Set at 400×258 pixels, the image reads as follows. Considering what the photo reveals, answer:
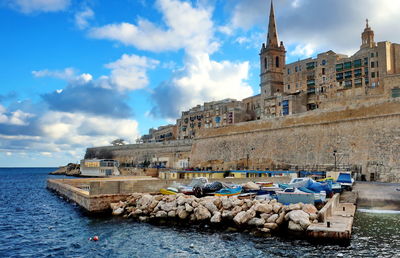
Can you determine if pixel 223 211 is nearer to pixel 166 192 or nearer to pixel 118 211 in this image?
pixel 118 211

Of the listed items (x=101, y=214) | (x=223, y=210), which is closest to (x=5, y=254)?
(x=101, y=214)

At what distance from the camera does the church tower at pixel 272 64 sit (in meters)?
57.0

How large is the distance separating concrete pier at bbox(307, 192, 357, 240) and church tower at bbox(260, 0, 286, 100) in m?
43.0

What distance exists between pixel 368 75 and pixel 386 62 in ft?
8.65

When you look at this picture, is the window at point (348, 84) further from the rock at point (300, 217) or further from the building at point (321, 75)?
the rock at point (300, 217)

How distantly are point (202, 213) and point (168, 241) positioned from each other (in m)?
3.25

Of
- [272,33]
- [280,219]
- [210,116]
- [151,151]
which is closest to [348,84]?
[272,33]

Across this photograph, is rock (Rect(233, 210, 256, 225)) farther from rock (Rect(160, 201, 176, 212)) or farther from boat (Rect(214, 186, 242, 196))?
boat (Rect(214, 186, 242, 196))

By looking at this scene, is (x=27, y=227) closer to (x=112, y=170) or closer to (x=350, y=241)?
(x=350, y=241)

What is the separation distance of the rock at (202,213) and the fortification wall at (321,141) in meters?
18.0

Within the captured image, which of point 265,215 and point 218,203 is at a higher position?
point 218,203

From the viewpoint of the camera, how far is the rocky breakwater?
13.0 meters

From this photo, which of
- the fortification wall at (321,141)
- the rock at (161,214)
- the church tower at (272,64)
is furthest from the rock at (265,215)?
the church tower at (272,64)

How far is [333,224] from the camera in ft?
40.2
